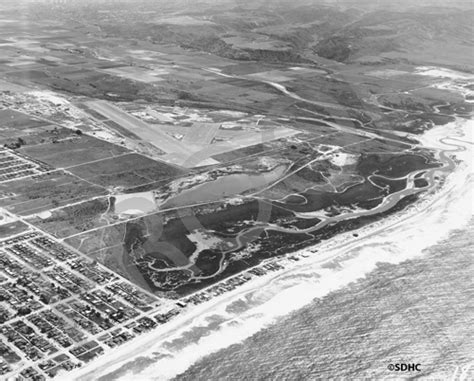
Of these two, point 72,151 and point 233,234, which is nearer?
point 233,234

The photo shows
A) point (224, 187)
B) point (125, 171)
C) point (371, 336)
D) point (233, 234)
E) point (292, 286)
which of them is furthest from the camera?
point (125, 171)

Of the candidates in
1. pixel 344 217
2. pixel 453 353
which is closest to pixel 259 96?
pixel 344 217

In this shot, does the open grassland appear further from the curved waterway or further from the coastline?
the coastline

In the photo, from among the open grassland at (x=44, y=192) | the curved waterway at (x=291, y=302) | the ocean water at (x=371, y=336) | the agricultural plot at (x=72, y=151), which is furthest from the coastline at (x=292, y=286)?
the agricultural plot at (x=72, y=151)

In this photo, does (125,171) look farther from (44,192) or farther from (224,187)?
(224,187)

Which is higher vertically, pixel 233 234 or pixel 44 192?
pixel 44 192

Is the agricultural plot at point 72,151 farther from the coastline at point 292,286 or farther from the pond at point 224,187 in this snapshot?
the coastline at point 292,286

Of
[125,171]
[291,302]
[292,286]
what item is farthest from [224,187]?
[291,302]
